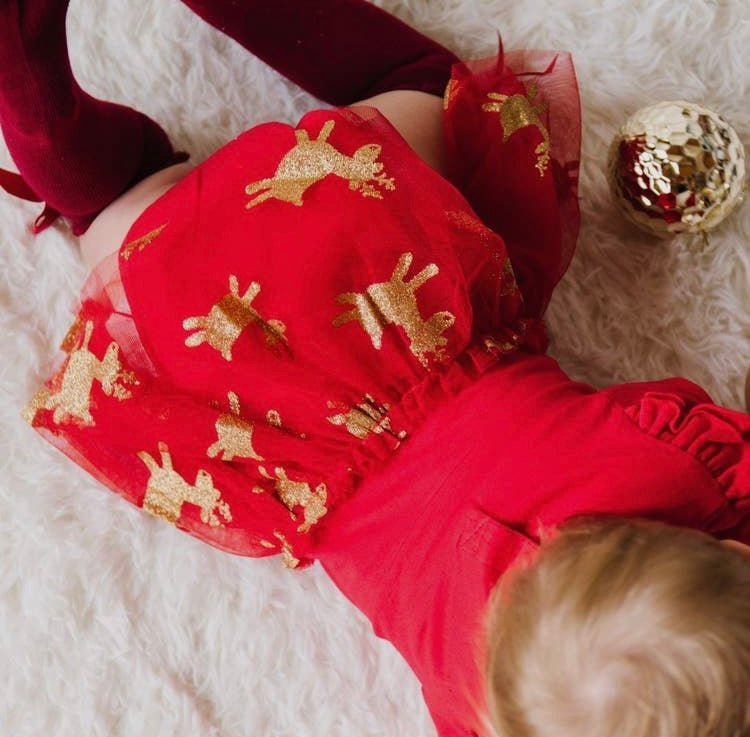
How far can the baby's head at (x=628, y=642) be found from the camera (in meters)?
0.43

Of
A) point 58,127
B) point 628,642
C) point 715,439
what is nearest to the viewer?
point 628,642

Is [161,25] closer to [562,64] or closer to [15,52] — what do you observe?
[15,52]

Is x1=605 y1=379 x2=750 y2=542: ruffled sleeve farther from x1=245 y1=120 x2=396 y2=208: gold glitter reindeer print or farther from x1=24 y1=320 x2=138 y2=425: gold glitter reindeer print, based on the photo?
x1=24 y1=320 x2=138 y2=425: gold glitter reindeer print

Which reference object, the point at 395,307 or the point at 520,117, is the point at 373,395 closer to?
the point at 395,307

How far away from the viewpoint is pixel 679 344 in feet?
2.41

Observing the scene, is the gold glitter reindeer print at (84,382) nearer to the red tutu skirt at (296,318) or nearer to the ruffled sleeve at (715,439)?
the red tutu skirt at (296,318)

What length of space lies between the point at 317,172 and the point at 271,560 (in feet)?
1.12

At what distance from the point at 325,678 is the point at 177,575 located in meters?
0.15

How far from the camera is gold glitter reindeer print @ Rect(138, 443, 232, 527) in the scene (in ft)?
2.07

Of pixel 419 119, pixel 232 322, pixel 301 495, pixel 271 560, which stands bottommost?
pixel 271 560

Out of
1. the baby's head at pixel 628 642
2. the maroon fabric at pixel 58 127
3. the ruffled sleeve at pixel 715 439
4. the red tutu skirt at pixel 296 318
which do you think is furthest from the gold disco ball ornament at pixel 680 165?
the maroon fabric at pixel 58 127

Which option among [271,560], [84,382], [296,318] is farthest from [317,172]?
[271,560]

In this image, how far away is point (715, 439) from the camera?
1.81 ft

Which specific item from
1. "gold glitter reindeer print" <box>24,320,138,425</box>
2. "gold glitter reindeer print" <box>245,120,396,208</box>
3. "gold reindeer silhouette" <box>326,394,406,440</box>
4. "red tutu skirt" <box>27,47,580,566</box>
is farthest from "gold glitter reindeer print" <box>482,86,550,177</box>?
"gold glitter reindeer print" <box>24,320,138,425</box>
